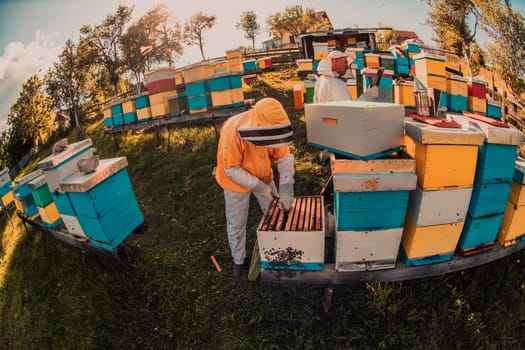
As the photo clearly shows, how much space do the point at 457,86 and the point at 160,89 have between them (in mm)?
7001

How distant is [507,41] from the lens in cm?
1137

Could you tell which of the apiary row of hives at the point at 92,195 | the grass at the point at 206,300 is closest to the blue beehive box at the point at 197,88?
the grass at the point at 206,300

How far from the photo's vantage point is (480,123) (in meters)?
2.23

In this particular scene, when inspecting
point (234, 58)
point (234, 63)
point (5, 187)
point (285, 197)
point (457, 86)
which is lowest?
point (5, 187)

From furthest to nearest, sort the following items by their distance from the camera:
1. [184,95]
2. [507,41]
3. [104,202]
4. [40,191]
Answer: [507,41] < [184,95] < [40,191] < [104,202]

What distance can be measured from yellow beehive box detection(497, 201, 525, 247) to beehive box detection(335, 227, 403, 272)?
3.40 ft

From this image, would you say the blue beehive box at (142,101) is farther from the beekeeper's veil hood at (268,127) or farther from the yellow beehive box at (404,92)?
the yellow beehive box at (404,92)

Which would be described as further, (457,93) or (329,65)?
(457,93)

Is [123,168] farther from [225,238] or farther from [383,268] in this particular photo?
[383,268]

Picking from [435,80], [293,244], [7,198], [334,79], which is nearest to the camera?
[293,244]

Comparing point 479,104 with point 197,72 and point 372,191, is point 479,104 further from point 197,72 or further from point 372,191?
point 197,72

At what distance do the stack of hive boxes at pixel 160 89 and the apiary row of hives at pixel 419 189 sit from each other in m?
5.95

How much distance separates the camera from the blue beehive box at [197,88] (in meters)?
6.75

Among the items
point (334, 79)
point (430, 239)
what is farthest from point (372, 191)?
point (334, 79)
